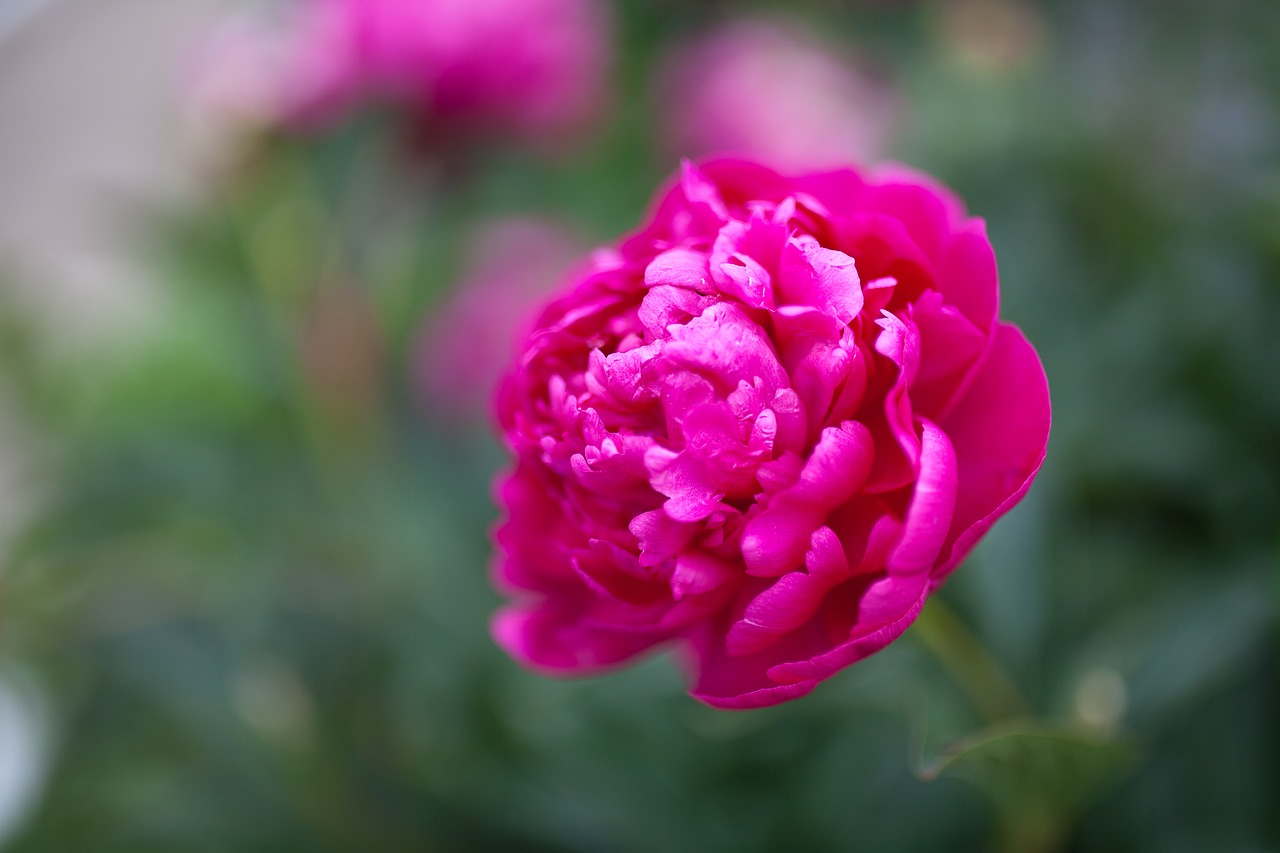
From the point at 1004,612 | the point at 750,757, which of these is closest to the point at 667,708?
the point at 750,757

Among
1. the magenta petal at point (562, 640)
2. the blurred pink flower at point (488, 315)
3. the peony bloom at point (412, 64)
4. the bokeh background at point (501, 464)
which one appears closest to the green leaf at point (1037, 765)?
the bokeh background at point (501, 464)

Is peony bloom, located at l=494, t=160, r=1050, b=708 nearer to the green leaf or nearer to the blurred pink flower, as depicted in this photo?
the green leaf

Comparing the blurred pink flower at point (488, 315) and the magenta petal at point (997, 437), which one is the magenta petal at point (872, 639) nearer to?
the magenta petal at point (997, 437)

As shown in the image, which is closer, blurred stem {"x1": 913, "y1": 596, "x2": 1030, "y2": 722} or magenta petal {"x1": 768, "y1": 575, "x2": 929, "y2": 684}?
magenta petal {"x1": 768, "y1": 575, "x2": 929, "y2": 684}

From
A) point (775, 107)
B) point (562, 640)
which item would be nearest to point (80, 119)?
point (775, 107)

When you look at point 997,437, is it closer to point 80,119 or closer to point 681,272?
point 681,272

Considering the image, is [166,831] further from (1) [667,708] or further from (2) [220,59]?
(2) [220,59]

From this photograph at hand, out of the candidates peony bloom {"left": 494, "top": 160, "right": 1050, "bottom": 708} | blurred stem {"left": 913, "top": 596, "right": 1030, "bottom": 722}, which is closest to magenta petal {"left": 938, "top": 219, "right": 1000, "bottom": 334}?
peony bloom {"left": 494, "top": 160, "right": 1050, "bottom": 708}
